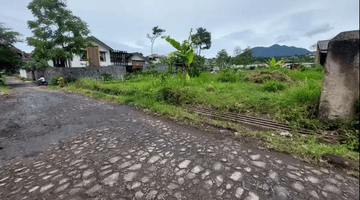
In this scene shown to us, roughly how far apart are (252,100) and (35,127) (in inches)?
190

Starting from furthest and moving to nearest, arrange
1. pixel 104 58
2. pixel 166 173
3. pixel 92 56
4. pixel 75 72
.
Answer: pixel 104 58 → pixel 92 56 → pixel 75 72 → pixel 166 173

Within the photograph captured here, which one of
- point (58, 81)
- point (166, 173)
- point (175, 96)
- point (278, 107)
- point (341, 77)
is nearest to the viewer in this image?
point (166, 173)

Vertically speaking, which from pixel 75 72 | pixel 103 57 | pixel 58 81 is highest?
pixel 103 57

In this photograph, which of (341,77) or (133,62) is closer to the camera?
(341,77)

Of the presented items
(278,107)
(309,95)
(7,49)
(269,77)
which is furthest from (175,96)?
(7,49)

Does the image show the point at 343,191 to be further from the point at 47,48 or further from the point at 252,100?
the point at 47,48

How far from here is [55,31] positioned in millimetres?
13930

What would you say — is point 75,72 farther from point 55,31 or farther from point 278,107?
point 278,107

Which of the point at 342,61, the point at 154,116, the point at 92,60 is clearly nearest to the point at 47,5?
the point at 92,60

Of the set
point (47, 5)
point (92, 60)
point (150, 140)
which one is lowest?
point (150, 140)

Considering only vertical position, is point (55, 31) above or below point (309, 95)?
above

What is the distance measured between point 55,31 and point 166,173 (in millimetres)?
17733

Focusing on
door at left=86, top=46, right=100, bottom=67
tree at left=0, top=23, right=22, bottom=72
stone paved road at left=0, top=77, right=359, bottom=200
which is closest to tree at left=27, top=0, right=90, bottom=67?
door at left=86, top=46, right=100, bottom=67

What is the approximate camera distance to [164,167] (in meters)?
1.88
